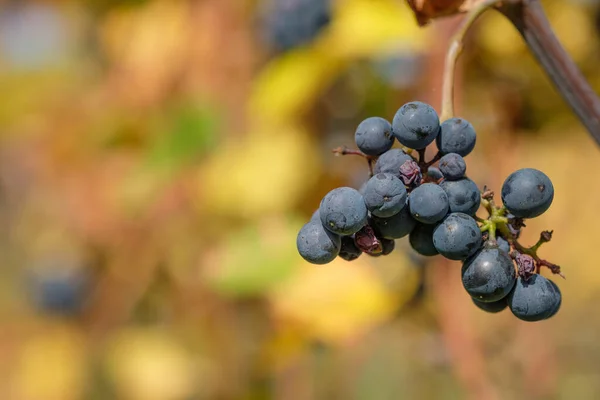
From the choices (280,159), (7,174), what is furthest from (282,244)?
(7,174)

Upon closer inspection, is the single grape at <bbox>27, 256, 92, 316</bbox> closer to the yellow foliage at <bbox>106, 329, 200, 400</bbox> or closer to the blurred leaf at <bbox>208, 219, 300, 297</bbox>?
the yellow foliage at <bbox>106, 329, 200, 400</bbox>

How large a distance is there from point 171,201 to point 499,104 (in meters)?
1.00

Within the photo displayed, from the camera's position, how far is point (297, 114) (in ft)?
5.48

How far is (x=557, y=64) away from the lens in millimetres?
629

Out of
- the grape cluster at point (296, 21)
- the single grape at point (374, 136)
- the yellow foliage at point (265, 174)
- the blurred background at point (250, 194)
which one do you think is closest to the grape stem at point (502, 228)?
the single grape at point (374, 136)

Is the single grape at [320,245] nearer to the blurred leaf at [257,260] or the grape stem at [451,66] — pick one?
the grape stem at [451,66]

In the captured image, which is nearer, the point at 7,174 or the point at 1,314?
the point at 7,174

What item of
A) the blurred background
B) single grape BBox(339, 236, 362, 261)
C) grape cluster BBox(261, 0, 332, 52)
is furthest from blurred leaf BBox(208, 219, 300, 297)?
single grape BBox(339, 236, 362, 261)

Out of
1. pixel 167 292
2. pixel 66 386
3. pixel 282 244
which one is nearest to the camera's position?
pixel 282 244

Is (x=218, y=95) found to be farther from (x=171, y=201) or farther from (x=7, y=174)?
(x=7, y=174)

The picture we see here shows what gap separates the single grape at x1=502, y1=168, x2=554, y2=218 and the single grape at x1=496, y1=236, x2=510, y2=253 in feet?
0.12

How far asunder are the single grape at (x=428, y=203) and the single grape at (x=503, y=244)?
6cm

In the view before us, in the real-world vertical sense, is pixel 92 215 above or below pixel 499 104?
below

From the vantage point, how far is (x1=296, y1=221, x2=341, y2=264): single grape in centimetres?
61
